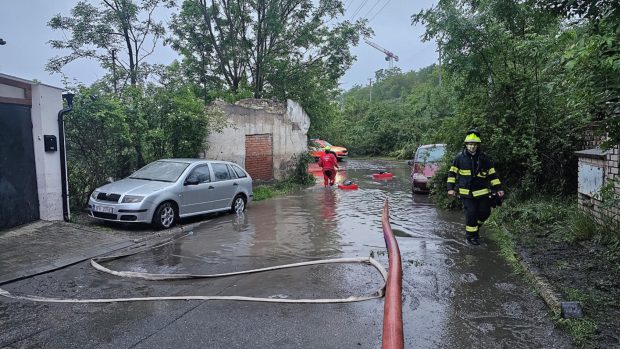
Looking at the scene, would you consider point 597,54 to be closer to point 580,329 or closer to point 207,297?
point 580,329

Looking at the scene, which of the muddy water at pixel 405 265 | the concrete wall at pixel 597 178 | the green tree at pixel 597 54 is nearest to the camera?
the green tree at pixel 597 54

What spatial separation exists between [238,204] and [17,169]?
505cm

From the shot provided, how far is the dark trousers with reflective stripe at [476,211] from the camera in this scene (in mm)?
7582

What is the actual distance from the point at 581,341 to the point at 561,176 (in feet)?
23.6

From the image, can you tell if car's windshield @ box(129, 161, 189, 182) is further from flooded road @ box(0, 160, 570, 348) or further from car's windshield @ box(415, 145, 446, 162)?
car's windshield @ box(415, 145, 446, 162)

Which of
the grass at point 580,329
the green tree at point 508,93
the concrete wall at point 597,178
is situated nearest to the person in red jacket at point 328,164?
the green tree at point 508,93

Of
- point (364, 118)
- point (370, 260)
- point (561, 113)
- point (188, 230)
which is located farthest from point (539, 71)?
point (364, 118)

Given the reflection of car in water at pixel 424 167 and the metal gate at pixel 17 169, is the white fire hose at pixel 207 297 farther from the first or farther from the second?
the reflection of car in water at pixel 424 167

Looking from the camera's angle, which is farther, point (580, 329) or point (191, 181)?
point (191, 181)

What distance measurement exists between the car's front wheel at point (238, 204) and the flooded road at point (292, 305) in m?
2.59

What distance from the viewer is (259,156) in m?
16.3

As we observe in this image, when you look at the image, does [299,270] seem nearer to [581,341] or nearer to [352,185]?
[581,341]

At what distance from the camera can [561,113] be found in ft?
32.6

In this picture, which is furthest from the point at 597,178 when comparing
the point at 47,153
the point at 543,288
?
the point at 47,153
